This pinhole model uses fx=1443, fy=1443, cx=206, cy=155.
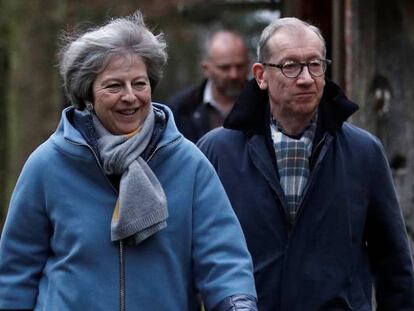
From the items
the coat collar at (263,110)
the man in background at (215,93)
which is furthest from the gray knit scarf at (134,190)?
the man in background at (215,93)

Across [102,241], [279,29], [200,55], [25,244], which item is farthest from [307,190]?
[200,55]

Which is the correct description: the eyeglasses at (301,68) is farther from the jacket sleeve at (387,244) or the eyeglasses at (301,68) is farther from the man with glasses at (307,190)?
the jacket sleeve at (387,244)

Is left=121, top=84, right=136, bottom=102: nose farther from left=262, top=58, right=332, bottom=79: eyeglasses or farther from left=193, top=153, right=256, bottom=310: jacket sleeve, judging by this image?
left=262, top=58, right=332, bottom=79: eyeglasses

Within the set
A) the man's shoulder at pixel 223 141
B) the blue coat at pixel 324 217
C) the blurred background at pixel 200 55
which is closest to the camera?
the blue coat at pixel 324 217

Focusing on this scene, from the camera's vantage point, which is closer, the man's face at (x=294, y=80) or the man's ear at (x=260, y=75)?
the man's face at (x=294, y=80)

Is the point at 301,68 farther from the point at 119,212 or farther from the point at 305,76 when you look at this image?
the point at 119,212

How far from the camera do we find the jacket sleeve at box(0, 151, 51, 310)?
5535 mm

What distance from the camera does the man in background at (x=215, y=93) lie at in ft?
33.1

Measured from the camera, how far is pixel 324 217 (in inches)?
237

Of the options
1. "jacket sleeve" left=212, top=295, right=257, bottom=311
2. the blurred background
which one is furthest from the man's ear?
"jacket sleeve" left=212, top=295, right=257, bottom=311

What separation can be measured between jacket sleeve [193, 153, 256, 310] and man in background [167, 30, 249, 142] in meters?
4.36

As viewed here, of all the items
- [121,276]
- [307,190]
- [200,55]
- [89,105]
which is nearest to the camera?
[121,276]

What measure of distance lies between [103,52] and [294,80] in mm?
945

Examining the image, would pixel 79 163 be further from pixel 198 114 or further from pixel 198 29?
pixel 198 29
